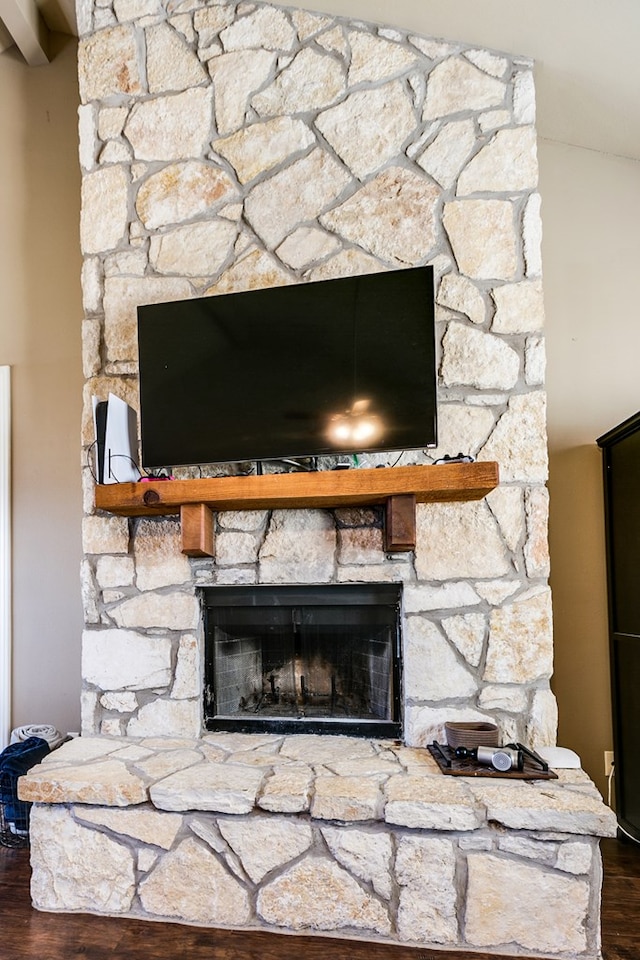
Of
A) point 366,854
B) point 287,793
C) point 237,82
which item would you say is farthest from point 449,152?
point 366,854

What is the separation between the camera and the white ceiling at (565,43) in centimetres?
210

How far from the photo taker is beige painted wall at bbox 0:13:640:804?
8.43 feet

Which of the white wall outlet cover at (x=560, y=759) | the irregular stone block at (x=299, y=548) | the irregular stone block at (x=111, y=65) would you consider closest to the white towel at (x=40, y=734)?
the irregular stone block at (x=299, y=548)

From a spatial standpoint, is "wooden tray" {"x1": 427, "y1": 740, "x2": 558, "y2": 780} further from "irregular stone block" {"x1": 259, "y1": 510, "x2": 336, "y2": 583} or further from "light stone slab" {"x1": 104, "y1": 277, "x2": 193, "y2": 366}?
"light stone slab" {"x1": 104, "y1": 277, "x2": 193, "y2": 366}

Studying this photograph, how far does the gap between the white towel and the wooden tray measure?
5.45 feet

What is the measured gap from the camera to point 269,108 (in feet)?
8.05

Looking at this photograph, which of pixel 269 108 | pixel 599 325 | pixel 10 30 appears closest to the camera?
pixel 269 108

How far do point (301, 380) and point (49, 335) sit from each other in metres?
1.60

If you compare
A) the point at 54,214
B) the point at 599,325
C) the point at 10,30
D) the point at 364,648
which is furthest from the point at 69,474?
the point at 599,325

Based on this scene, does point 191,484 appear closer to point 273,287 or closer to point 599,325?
point 273,287

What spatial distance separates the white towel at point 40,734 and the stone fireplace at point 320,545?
1.31 ft

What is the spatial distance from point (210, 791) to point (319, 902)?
0.44m

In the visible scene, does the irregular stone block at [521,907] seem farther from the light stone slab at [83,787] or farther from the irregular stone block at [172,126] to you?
the irregular stone block at [172,126]

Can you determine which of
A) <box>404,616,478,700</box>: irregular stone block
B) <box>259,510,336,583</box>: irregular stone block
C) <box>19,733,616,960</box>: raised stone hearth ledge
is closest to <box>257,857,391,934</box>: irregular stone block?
<box>19,733,616,960</box>: raised stone hearth ledge
